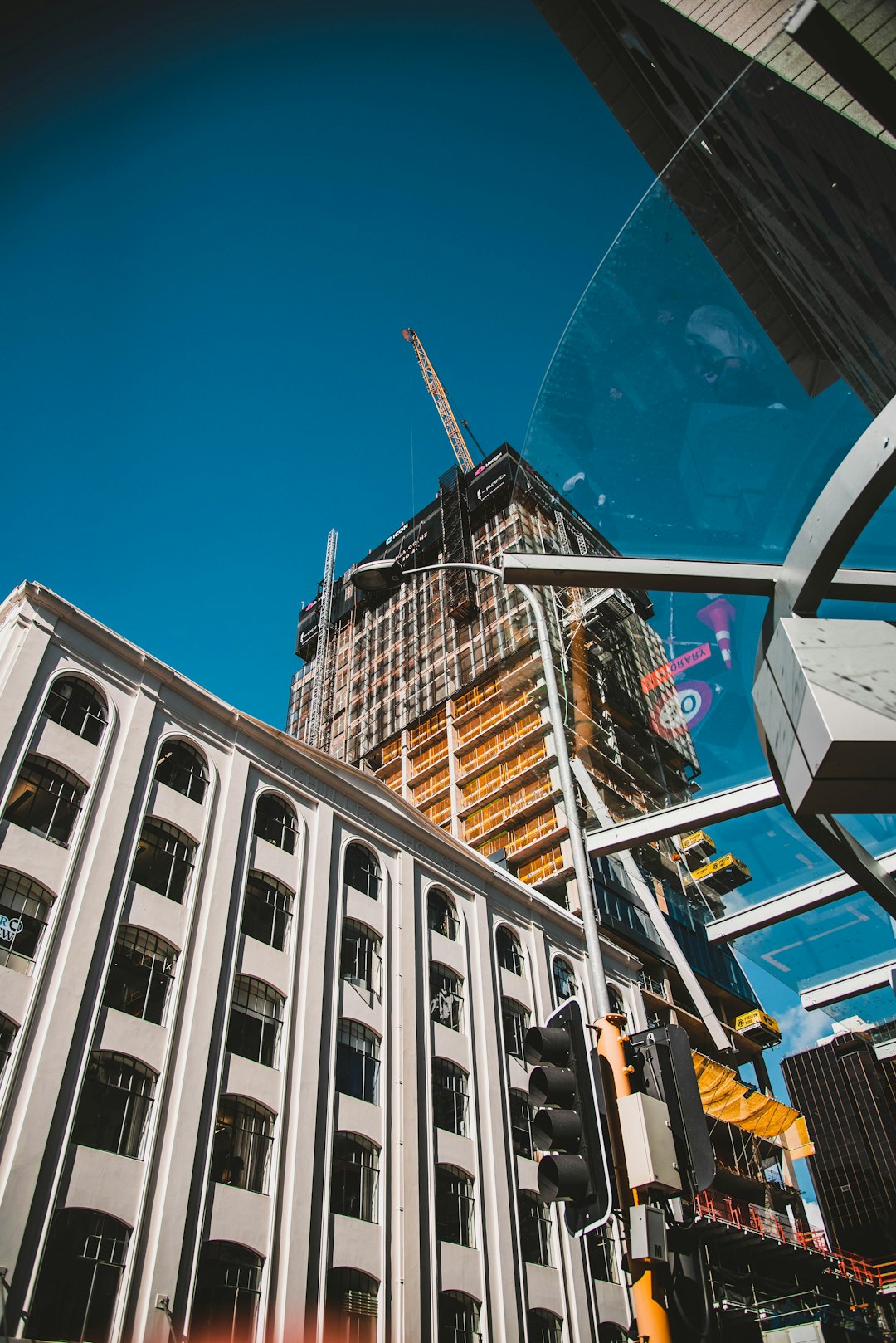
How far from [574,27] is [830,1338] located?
1496 inches

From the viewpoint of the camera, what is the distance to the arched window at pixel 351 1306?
18.1m

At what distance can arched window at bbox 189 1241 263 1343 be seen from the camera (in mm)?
16156

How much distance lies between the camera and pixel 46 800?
63.2 ft


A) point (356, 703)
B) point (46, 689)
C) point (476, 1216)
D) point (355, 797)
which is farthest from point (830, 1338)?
point (356, 703)

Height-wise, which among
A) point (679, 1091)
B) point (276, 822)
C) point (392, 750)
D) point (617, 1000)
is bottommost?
point (679, 1091)

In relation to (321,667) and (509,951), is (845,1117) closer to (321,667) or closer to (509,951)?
(321,667)

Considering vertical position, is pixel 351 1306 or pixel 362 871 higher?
pixel 362 871

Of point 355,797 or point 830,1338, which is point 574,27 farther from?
point 830,1338

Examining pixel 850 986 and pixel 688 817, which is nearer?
pixel 688 817

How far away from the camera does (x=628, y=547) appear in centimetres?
406

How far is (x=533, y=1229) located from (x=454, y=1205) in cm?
327

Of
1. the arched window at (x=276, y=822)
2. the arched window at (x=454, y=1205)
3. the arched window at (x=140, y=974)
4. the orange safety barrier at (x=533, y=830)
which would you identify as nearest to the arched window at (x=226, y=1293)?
the arched window at (x=140, y=974)

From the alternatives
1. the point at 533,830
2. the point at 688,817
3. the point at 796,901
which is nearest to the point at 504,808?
the point at 533,830

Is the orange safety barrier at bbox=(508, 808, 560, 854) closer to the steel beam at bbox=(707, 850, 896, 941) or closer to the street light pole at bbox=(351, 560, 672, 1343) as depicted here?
the street light pole at bbox=(351, 560, 672, 1343)
